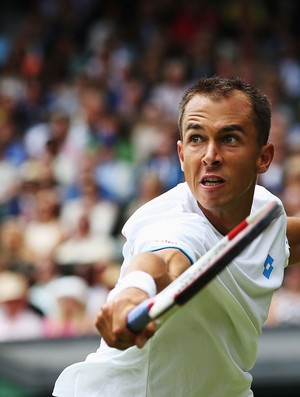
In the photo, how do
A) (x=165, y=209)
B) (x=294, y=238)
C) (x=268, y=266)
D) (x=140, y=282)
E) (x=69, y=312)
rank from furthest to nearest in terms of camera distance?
(x=69, y=312) → (x=294, y=238) → (x=268, y=266) → (x=165, y=209) → (x=140, y=282)

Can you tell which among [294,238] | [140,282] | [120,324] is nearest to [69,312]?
[294,238]

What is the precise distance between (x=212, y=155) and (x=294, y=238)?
1.09 m

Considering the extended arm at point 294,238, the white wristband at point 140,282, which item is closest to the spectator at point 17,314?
the extended arm at point 294,238

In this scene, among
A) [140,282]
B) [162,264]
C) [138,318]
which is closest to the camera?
[138,318]

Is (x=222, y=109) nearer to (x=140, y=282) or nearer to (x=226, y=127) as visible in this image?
(x=226, y=127)

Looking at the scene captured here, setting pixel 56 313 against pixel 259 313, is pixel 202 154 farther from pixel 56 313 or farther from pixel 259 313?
pixel 56 313

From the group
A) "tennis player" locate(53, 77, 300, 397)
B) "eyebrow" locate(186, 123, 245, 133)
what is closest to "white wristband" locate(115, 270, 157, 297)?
"tennis player" locate(53, 77, 300, 397)

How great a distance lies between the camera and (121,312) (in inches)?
122

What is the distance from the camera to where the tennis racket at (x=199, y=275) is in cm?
305

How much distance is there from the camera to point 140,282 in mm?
3217

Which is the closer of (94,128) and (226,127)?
(226,127)

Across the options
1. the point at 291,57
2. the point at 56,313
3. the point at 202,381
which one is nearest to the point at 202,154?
the point at 202,381

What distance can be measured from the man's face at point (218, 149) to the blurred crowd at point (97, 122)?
15.2ft

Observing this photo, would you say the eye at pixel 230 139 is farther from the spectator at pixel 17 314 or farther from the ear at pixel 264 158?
the spectator at pixel 17 314
